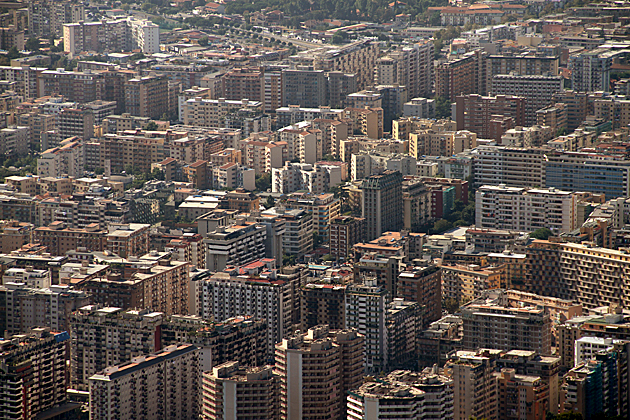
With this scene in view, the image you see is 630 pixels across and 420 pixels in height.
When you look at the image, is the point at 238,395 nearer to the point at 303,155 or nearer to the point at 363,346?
the point at 363,346

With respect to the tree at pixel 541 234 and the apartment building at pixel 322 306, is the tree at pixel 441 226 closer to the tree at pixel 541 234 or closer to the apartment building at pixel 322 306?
the tree at pixel 541 234

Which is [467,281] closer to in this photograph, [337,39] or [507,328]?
[507,328]

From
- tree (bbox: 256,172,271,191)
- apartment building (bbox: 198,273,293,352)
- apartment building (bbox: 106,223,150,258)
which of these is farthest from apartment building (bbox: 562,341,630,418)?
tree (bbox: 256,172,271,191)

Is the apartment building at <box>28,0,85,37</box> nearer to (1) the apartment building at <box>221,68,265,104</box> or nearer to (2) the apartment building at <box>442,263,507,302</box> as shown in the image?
(1) the apartment building at <box>221,68,265,104</box>

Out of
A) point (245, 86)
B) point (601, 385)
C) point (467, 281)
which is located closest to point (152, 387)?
point (601, 385)

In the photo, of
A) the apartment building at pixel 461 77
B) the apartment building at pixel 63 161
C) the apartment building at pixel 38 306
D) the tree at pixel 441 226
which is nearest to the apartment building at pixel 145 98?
the apartment building at pixel 63 161

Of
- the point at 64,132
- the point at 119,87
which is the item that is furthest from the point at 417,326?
the point at 119,87
